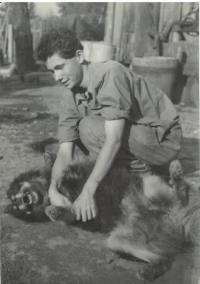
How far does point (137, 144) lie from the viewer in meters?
1.69

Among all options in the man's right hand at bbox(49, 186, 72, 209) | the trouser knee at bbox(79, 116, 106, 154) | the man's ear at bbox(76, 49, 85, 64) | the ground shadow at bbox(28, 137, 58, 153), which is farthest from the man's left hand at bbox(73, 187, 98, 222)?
the ground shadow at bbox(28, 137, 58, 153)

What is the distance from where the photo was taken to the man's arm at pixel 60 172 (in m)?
1.52

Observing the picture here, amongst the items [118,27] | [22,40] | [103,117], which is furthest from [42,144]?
[118,27]

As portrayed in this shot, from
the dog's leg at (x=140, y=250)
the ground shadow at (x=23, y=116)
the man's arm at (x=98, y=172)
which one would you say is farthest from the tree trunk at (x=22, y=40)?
the dog's leg at (x=140, y=250)

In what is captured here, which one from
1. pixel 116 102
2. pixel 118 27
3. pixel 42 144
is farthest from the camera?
pixel 118 27

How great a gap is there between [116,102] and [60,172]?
1.62 feet

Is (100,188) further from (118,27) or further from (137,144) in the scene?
(118,27)

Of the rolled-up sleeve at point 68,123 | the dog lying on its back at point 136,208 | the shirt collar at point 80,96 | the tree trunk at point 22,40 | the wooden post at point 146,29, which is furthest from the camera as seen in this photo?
the wooden post at point 146,29

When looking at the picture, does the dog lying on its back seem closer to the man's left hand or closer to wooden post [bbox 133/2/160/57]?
the man's left hand

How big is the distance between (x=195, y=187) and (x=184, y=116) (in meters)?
1.77

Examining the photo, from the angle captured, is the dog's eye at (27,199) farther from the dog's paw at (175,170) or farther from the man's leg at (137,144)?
the dog's paw at (175,170)

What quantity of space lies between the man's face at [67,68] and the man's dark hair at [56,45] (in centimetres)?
2

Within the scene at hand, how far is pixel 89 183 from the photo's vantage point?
55.5 inches

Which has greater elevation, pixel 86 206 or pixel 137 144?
pixel 137 144
